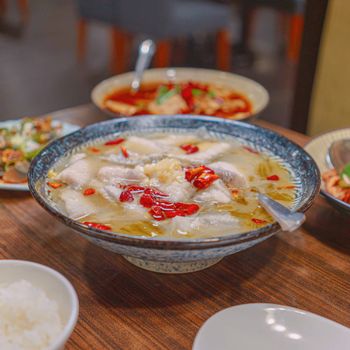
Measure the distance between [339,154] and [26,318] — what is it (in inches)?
37.4

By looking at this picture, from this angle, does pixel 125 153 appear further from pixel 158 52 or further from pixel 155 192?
pixel 158 52

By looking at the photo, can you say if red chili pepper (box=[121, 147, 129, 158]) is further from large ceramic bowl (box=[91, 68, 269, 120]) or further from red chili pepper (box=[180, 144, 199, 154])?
large ceramic bowl (box=[91, 68, 269, 120])

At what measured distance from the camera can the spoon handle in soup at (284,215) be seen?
2.90 ft

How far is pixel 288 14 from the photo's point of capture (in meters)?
5.23

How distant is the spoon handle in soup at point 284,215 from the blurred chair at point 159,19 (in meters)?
3.54

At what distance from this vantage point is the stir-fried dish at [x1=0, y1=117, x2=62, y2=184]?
1398mm

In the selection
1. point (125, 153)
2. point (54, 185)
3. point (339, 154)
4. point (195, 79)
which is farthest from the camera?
point (195, 79)

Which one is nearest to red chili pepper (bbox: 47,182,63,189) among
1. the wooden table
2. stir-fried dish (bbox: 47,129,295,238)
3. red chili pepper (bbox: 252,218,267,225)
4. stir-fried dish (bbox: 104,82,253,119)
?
stir-fried dish (bbox: 47,129,295,238)

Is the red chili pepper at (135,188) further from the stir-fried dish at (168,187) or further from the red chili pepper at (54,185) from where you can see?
the red chili pepper at (54,185)

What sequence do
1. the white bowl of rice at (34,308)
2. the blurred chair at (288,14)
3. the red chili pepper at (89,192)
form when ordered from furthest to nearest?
the blurred chair at (288,14) < the red chili pepper at (89,192) < the white bowl of rice at (34,308)

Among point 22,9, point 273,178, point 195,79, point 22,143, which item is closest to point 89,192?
point 273,178

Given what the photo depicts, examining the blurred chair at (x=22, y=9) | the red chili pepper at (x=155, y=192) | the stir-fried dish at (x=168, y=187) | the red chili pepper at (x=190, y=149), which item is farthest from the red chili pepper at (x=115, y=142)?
the blurred chair at (x=22, y=9)

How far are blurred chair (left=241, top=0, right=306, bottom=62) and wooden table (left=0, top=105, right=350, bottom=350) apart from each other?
13.0 ft

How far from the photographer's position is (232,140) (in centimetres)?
135
